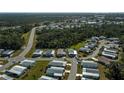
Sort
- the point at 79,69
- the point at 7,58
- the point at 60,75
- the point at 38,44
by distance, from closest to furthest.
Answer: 1. the point at 60,75
2. the point at 79,69
3. the point at 7,58
4. the point at 38,44

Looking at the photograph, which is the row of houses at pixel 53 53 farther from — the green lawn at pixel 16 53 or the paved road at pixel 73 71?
the green lawn at pixel 16 53

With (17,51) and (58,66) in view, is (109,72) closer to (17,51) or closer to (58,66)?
(58,66)

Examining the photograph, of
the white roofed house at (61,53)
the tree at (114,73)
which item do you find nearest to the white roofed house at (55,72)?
the tree at (114,73)

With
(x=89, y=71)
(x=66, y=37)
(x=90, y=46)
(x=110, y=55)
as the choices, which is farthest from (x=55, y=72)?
(x=90, y=46)

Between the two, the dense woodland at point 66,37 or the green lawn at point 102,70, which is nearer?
the green lawn at point 102,70

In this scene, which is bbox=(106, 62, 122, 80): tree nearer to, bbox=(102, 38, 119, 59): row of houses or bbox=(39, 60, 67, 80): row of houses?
bbox=(39, 60, 67, 80): row of houses

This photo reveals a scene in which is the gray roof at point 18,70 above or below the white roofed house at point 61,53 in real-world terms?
below

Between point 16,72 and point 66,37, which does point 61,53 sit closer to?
point 66,37

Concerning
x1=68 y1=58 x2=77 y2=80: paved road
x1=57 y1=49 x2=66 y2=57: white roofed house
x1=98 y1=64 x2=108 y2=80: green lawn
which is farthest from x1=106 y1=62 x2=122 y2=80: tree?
x1=57 y1=49 x2=66 y2=57: white roofed house

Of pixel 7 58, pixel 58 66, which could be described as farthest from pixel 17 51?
pixel 58 66
